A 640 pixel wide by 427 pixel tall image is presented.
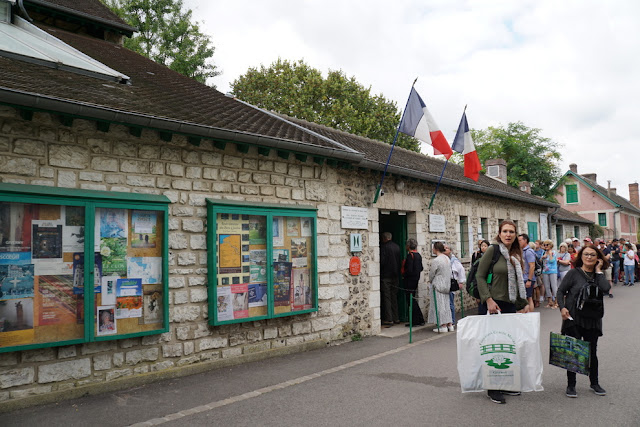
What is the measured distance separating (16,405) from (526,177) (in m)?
36.8

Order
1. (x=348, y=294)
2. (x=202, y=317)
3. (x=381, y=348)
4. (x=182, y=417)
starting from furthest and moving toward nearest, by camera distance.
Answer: (x=348, y=294) < (x=381, y=348) < (x=202, y=317) < (x=182, y=417)

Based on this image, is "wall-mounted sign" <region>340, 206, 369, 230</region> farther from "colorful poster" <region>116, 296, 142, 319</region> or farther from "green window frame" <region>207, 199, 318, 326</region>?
"colorful poster" <region>116, 296, 142, 319</region>

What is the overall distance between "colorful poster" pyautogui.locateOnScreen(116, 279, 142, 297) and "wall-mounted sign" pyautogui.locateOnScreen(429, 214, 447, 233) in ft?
23.4

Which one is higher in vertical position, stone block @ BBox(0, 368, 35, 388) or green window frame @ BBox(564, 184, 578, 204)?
green window frame @ BBox(564, 184, 578, 204)

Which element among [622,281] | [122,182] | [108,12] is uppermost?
[108,12]

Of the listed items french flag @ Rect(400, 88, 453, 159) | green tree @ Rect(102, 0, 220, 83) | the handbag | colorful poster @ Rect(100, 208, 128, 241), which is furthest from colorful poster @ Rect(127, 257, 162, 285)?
green tree @ Rect(102, 0, 220, 83)

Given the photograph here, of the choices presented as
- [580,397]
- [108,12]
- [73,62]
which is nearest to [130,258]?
[73,62]

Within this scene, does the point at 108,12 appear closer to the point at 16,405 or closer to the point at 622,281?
the point at 16,405

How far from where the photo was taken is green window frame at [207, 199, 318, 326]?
6.70 metres

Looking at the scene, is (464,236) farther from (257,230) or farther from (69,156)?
(69,156)

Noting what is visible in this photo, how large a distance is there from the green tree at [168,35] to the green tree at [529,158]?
23383 mm

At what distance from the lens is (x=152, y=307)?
605 cm

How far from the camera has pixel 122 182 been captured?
592cm

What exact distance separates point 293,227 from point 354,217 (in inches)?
62.4
